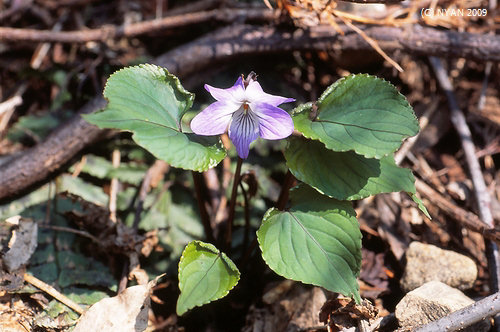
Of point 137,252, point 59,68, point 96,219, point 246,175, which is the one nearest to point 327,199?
point 246,175

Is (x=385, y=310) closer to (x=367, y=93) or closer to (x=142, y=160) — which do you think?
(x=367, y=93)

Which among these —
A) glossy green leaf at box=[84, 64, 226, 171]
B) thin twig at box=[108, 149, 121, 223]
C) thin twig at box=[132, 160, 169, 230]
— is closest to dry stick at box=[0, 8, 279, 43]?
thin twig at box=[108, 149, 121, 223]

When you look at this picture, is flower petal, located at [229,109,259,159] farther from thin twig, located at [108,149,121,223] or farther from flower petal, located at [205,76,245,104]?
thin twig, located at [108,149,121,223]

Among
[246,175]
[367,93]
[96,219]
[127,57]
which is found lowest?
[96,219]

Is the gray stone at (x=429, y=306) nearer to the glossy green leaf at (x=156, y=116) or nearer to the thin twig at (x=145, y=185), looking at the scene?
the glossy green leaf at (x=156, y=116)

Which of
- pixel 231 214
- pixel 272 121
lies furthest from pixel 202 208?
pixel 272 121
